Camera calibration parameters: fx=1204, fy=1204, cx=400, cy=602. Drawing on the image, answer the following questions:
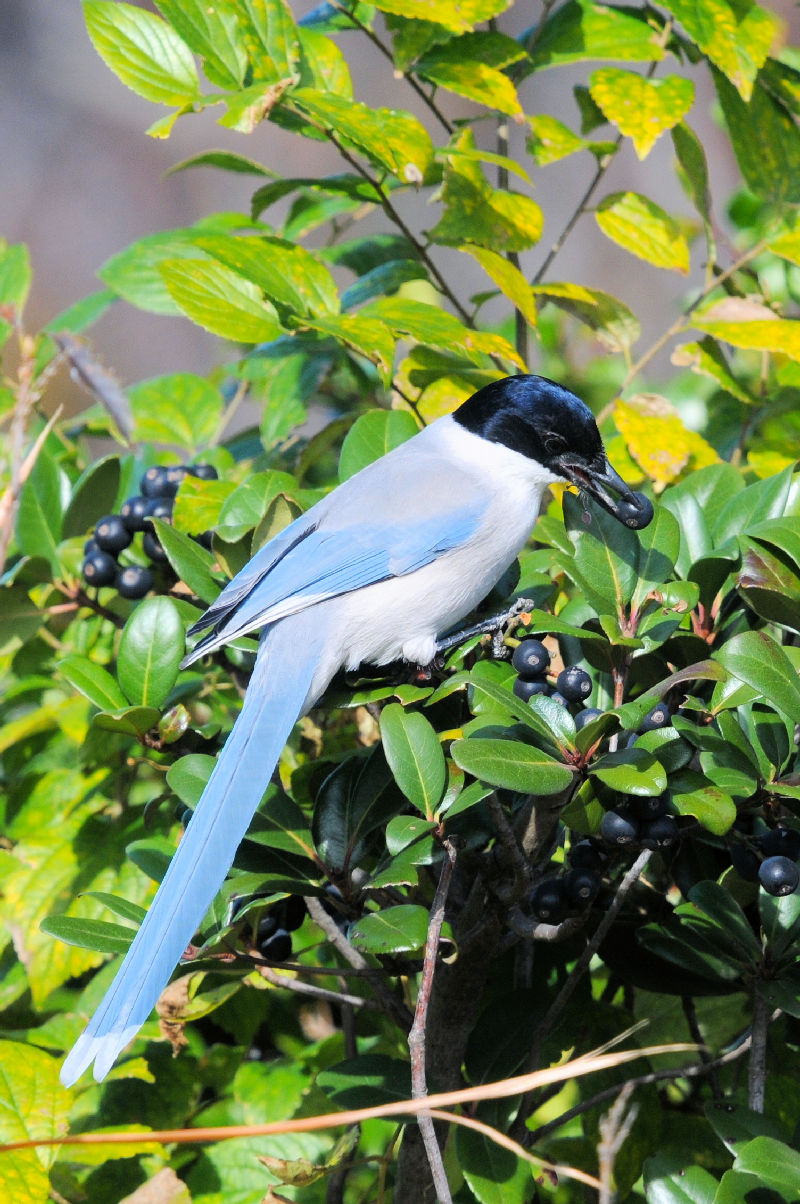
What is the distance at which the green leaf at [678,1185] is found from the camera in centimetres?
123

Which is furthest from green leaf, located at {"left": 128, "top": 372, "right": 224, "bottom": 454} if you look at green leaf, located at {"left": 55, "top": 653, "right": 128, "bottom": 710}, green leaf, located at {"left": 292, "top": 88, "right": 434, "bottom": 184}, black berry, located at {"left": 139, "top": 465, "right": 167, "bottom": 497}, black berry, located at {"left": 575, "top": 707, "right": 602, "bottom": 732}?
black berry, located at {"left": 575, "top": 707, "right": 602, "bottom": 732}

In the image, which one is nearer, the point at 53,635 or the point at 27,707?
the point at 53,635

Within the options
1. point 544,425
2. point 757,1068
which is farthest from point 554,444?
point 757,1068

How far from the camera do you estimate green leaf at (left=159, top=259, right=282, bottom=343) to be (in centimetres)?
188

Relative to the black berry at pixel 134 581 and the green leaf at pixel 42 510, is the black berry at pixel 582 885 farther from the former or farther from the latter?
the green leaf at pixel 42 510

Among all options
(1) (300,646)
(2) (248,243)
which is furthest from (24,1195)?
(2) (248,243)

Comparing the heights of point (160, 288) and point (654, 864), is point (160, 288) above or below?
above

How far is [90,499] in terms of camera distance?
1.90m

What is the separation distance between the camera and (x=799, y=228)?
214 cm

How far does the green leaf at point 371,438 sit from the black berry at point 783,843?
833mm

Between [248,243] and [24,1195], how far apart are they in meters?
1.38

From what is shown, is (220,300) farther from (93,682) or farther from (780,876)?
(780,876)

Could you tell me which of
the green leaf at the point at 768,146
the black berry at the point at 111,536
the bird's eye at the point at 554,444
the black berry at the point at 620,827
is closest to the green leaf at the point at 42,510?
the black berry at the point at 111,536

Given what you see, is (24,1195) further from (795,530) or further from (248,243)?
(248,243)
